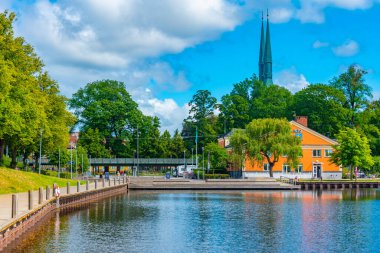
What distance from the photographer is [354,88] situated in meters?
116

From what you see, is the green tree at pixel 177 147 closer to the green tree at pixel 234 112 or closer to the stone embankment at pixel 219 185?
the green tree at pixel 234 112

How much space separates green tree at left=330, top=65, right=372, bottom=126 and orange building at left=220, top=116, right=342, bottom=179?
78.3ft

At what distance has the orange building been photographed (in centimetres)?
9306

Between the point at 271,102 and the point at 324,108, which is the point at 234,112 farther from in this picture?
the point at 324,108

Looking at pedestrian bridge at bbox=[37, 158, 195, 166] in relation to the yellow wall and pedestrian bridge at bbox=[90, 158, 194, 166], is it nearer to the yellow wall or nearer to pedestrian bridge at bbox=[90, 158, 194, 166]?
pedestrian bridge at bbox=[90, 158, 194, 166]

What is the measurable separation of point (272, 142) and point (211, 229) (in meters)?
52.5


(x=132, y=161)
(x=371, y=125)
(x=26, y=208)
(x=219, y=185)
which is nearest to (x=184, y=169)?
(x=132, y=161)

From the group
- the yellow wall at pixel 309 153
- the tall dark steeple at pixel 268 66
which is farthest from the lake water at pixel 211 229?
the tall dark steeple at pixel 268 66

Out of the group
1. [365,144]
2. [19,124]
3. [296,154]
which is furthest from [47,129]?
[365,144]

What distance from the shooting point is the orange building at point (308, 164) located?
305 feet

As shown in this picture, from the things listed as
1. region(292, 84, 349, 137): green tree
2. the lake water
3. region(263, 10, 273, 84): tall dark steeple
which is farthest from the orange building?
region(263, 10, 273, 84): tall dark steeple

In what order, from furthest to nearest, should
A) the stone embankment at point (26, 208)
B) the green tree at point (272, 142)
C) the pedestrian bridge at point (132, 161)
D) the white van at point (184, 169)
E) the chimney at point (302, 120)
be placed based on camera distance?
the pedestrian bridge at point (132, 161) → the white van at point (184, 169) → the chimney at point (302, 120) → the green tree at point (272, 142) → the stone embankment at point (26, 208)

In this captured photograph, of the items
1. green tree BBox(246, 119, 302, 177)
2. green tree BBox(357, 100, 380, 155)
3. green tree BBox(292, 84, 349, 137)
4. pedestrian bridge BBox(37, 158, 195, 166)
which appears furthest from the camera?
pedestrian bridge BBox(37, 158, 195, 166)

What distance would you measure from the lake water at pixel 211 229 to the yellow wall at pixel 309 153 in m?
41.7
